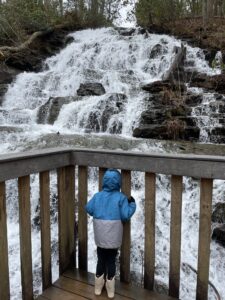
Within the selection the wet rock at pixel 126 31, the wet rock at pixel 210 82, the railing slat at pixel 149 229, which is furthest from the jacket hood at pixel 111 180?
the wet rock at pixel 126 31

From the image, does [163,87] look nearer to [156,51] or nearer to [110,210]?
[156,51]

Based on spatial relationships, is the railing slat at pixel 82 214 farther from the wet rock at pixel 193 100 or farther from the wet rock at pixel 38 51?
the wet rock at pixel 38 51

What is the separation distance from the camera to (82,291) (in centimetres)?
288

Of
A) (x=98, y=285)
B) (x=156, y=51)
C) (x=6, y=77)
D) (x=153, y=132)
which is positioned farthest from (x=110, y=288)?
(x=156, y=51)

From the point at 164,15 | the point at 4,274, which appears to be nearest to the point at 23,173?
the point at 4,274

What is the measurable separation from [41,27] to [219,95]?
1420 centimetres

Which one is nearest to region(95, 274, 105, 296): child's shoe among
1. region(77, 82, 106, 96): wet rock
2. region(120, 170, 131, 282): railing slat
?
region(120, 170, 131, 282): railing slat

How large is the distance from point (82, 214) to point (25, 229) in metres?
0.59

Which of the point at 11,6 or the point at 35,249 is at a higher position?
the point at 11,6

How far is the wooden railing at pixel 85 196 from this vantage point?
94.5 inches

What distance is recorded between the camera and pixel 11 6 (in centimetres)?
1923

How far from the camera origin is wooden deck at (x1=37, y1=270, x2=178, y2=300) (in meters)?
2.80

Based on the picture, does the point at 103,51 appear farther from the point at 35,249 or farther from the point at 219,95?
the point at 35,249

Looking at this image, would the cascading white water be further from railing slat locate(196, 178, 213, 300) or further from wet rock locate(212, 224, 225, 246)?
railing slat locate(196, 178, 213, 300)
